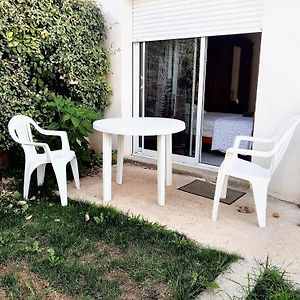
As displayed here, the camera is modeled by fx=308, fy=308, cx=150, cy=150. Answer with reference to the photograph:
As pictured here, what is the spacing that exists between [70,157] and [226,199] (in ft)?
6.38

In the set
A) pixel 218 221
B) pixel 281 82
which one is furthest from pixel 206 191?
pixel 281 82

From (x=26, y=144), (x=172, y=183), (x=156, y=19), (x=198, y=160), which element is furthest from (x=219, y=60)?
(x=26, y=144)

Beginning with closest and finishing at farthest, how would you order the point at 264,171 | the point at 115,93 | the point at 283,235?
the point at 283,235 < the point at 264,171 < the point at 115,93

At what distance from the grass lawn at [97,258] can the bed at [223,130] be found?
2.36m

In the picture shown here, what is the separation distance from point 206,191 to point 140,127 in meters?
1.24

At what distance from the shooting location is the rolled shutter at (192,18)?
381 cm

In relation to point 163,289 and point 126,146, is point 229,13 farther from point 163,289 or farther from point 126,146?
point 163,289

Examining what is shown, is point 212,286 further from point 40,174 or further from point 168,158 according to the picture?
point 40,174

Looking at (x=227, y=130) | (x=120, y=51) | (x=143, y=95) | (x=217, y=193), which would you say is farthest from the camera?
(x=143, y=95)

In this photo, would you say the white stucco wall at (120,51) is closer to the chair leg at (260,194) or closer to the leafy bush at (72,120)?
the leafy bush at (72,120)

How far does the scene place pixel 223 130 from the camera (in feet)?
16.3

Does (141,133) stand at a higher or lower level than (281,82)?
lower

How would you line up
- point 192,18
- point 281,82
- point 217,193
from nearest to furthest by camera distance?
point 217,193, point 281,82, point 192,18

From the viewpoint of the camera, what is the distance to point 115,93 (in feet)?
17.1
